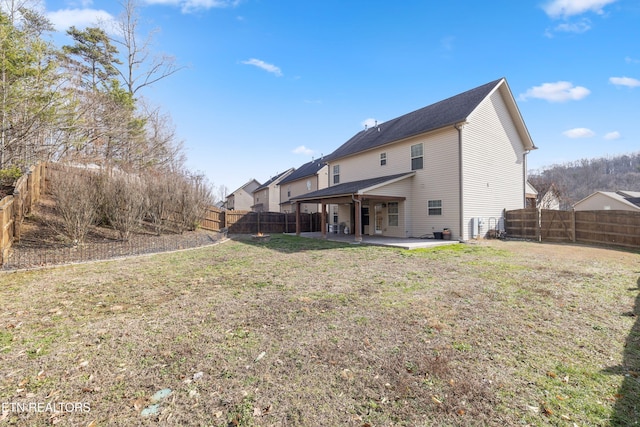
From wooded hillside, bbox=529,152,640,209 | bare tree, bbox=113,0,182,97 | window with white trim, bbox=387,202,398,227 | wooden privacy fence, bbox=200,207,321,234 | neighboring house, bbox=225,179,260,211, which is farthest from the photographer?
wooded hillside, bbox=529,152,640,209

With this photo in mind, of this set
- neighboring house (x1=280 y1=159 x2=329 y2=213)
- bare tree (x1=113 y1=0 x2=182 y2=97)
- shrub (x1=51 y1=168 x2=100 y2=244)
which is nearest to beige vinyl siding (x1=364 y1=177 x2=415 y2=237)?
neighboring house (x1=280 y1=159 x2=329 y2=213)

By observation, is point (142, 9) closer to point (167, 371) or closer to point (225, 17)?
point (225, 17)

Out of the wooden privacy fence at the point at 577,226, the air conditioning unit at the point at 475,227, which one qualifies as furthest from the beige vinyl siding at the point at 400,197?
the wooden privacy fence at the point at 577,226

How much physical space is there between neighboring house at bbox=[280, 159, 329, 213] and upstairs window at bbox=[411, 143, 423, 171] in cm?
1040

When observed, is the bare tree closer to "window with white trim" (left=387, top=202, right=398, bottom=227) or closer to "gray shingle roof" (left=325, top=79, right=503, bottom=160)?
"gray shingle roof" (left=325, top=79, right=503, bottom=160)

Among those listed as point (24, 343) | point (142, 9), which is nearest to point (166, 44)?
point (142, 9)

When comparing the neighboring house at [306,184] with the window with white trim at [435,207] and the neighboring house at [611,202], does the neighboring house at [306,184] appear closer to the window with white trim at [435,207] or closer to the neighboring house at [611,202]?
the window with white trim at [435,207]

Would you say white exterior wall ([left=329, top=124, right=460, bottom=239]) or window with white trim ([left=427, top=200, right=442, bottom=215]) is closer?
white exterior wall ([left=329, top=124, right=460, bottom=239])

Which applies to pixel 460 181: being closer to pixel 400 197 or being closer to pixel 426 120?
pixel 400 197

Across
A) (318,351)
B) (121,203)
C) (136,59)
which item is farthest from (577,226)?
(136,59)

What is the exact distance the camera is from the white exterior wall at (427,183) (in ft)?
43.3

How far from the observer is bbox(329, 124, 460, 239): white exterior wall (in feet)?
43.3

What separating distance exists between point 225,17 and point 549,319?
1452 centimetres

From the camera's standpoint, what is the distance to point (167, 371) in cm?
276
